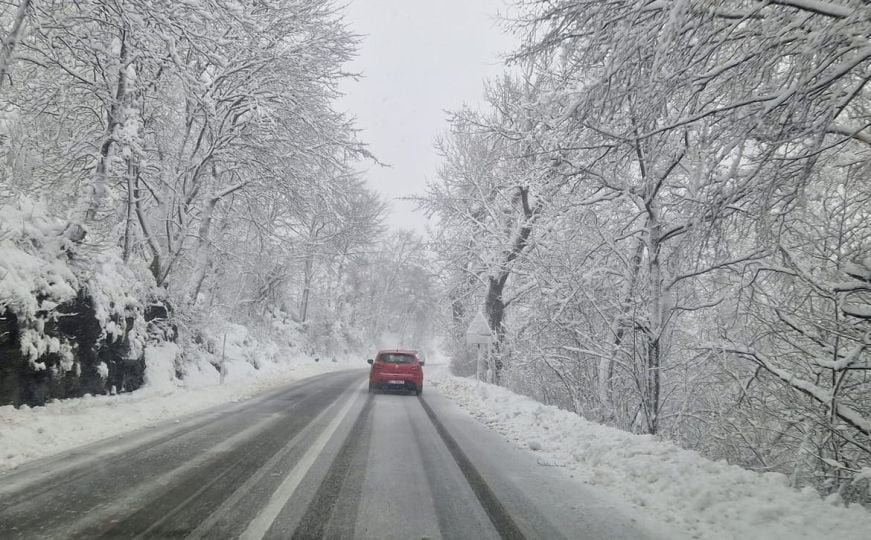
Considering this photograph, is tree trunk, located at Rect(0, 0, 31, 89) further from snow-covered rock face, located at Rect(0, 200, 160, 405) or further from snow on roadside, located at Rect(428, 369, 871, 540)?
snow on roadside, located at Rect(428, 369, 871, 540)

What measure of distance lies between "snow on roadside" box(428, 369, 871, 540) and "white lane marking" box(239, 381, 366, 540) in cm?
298

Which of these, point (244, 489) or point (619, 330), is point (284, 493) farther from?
point (619, 330)

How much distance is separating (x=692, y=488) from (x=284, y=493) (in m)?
3.84

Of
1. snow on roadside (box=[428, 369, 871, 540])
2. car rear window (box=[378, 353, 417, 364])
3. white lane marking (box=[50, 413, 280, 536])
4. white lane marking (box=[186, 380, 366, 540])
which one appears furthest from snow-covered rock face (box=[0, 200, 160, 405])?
snow on roadside (box=[428, 369, 871, 540])

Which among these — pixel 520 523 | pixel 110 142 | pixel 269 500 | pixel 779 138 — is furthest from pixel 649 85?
pixel 110 142

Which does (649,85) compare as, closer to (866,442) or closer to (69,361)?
(866,442)

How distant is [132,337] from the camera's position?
11562mm

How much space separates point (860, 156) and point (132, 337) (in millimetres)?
13443

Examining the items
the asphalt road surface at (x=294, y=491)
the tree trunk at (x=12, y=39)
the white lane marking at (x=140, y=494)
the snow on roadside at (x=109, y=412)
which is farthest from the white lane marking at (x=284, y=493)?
the tree trunk at (x=12, y=39)

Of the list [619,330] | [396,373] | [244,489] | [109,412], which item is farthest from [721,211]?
[396,373]

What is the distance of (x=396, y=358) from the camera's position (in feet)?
53.9

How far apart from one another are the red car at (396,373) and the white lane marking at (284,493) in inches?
313

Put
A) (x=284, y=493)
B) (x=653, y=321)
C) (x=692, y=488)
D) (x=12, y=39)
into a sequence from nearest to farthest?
1. (x=284, y=493)
2. (x=692, y=488)
3. (x=12, y=39)
4. (x=653, y=321)

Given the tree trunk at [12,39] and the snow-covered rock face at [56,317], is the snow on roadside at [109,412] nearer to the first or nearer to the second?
the snow-covered rock face at [56,317]
